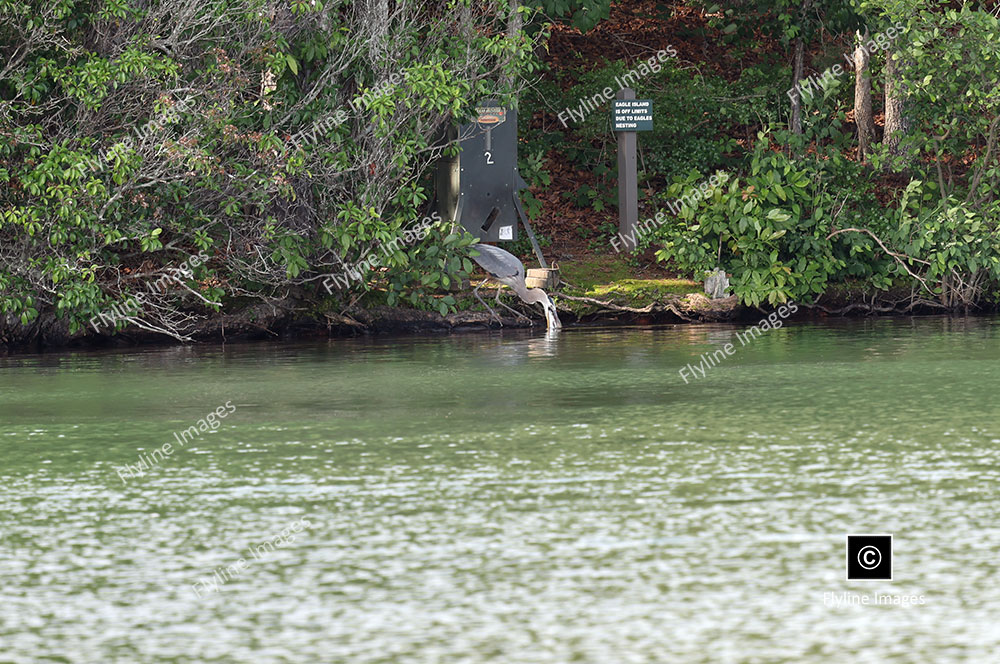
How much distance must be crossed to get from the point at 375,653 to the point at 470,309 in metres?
14.0

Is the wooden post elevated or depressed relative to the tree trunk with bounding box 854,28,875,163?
depressed

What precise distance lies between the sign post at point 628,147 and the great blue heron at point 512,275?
107 inches

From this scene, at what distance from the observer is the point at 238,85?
Answer: 55.6 ft

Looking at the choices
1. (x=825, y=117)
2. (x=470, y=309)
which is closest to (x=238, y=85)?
(x=470, y=309)

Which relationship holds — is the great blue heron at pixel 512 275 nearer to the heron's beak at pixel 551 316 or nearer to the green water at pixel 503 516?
the heron's beak at pixel 551 316
